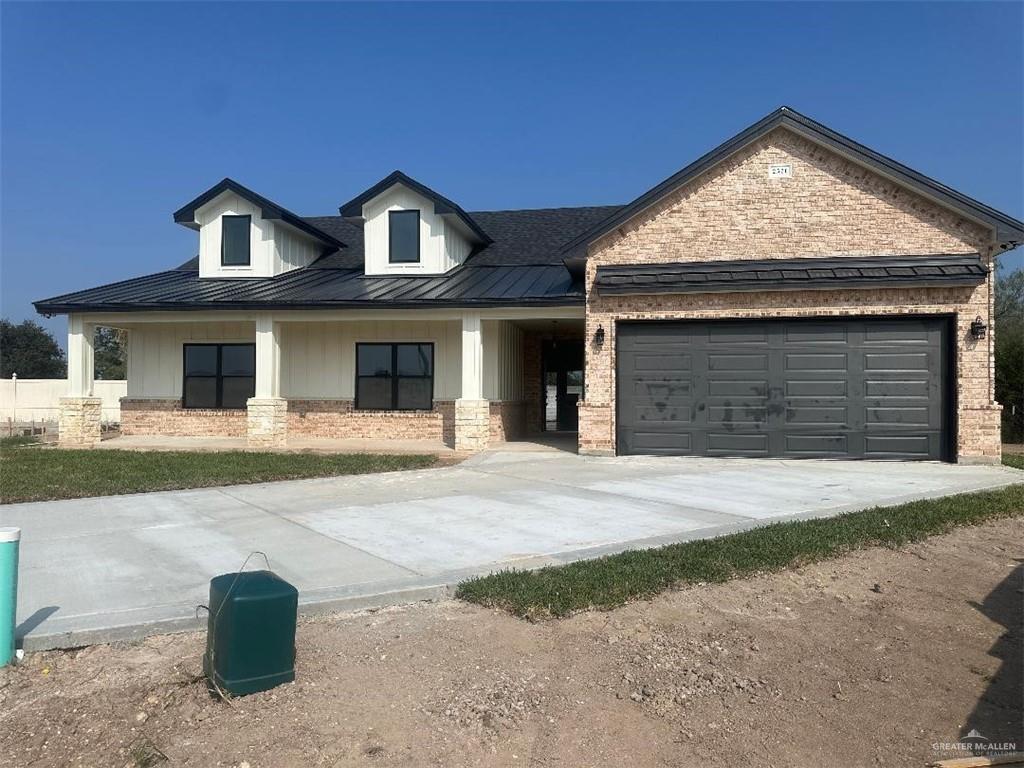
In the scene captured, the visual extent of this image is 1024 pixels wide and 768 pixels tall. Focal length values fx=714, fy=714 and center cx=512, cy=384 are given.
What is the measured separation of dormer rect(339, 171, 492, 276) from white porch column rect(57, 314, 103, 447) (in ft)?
23.5

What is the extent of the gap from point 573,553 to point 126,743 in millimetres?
3953

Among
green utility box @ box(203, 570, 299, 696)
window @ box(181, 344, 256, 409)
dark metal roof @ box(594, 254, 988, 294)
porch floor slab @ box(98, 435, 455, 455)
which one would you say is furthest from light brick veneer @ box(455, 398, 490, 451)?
green utility box @ box(203, 570, 299, 696)

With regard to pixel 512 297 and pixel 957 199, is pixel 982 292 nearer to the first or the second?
pixel 957 199

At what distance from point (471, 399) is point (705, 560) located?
10.3 meters

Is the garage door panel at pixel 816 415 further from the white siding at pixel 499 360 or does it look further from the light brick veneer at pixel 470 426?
the white siding at pixel 499 360

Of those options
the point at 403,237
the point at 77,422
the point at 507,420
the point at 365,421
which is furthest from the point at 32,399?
the point at 507,420

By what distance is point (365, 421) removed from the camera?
18.4 m

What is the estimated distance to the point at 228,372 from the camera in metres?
19.2

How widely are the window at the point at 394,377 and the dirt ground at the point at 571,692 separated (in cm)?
1324

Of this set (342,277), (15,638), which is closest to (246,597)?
(15,638)

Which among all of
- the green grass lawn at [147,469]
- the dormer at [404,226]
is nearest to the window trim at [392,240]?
the dormer at [404,226]

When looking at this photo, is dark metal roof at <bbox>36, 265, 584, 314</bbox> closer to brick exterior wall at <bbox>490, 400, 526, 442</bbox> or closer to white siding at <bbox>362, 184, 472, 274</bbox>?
white siding at <bbox>362, 184, 472, 274</bbox>

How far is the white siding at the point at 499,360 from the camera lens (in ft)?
58.2

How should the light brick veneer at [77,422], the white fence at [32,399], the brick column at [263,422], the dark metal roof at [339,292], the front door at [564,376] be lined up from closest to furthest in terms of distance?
the dark metal roof at [339,292] → the brick column at [263,422] → the light brick veneer at [77,422] → the front door at [564,376] → the white fence at [32,399]
